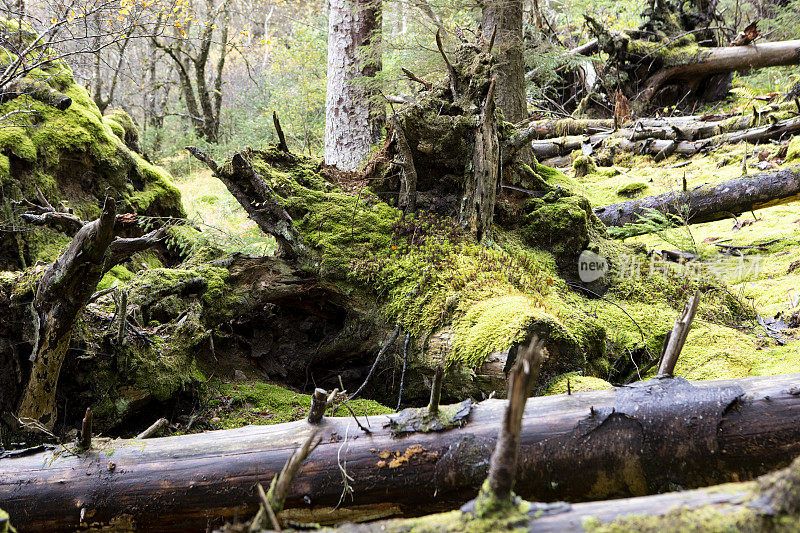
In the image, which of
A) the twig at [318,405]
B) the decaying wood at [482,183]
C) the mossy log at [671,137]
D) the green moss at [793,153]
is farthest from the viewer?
the mossy log at [671,137]

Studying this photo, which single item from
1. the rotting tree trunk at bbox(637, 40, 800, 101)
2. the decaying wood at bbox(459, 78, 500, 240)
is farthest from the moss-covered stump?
the rotting tree trunk at bbox(637, 40, 800, 101)

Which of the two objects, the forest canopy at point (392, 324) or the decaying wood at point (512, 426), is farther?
the forest canopy at point (392, 324)

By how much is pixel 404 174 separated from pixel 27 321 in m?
3.25

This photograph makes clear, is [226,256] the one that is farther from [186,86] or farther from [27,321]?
[186,86]

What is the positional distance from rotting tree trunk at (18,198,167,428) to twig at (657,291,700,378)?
9.44 feet

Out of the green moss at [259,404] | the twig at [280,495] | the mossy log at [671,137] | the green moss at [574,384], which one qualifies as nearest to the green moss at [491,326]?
the green moss at [574,384]

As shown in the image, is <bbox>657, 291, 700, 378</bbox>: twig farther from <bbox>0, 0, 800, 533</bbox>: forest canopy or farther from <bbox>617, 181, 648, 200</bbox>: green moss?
<bbox>617, 181, 648, 200</bbox>: green moss

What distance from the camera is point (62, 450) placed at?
258 centimetres

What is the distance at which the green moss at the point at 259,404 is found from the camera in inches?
141

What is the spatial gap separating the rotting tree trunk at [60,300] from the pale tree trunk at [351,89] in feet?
14.1

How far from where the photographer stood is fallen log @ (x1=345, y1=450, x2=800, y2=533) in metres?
1.17

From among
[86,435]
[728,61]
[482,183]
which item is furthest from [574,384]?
[728,61]

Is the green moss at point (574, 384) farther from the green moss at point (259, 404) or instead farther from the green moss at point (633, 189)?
the green moss at point (633, 189)

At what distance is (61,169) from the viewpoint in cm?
570
